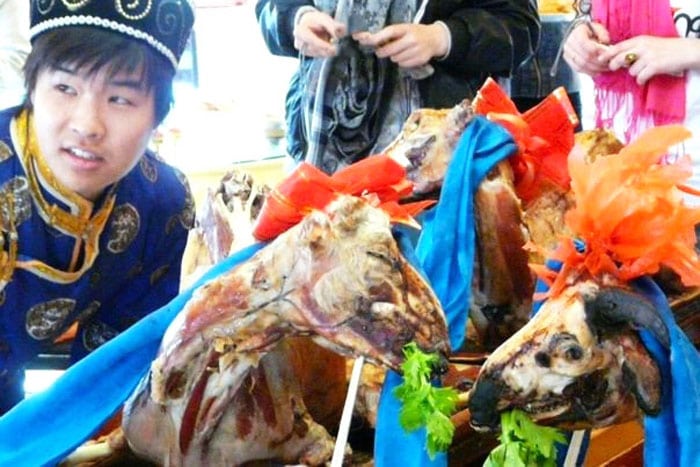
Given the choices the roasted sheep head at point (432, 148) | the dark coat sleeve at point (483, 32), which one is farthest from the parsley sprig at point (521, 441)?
the dark coat sleeve at point (483, 32)

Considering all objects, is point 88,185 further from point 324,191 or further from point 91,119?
point 324,191

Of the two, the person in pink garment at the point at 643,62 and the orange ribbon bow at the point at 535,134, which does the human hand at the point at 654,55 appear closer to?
the person in pink garment at the point at 643,62

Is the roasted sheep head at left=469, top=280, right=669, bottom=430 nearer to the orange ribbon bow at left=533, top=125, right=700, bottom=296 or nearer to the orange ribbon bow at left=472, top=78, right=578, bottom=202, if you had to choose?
the orange ribbon bow at left=533, top=125, right=700, bottom=296

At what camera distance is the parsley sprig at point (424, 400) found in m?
0.69

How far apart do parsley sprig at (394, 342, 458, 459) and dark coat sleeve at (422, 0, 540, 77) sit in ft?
1.95

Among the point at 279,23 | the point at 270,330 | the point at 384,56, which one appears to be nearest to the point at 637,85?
the point at 384,56

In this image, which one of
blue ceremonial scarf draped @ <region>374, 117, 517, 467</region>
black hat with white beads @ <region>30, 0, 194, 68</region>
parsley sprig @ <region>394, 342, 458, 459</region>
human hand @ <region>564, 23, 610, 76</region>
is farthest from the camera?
human hand @ <region>564, 23, 610, 76</region>

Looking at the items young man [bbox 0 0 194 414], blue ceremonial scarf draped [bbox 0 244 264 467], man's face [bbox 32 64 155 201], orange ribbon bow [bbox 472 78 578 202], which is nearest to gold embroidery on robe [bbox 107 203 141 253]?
young man [bbox 0 0 194 414]

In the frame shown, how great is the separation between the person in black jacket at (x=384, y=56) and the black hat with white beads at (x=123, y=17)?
32 cm

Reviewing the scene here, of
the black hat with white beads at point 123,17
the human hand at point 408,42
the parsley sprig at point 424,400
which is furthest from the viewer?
the human hand at point 408,42

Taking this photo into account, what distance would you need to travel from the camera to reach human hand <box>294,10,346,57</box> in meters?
1.19

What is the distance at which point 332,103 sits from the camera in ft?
4.10

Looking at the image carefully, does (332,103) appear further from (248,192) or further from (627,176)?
(627,176)

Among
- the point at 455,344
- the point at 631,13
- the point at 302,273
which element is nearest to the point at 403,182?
the point at 302,273
